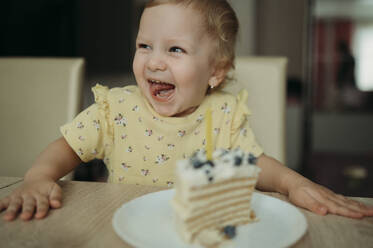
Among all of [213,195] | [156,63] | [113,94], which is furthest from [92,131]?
[213,195]

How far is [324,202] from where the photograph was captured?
0.81 meters

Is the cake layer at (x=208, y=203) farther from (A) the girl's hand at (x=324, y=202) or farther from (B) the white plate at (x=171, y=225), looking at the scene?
(A) the girl's hand at (x=324, y=202)

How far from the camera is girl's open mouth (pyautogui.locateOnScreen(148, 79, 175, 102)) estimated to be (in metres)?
1.14

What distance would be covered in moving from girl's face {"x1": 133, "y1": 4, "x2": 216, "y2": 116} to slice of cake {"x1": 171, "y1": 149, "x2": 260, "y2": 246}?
0.46m

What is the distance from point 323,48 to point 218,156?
4.88 meters

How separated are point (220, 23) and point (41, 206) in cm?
76

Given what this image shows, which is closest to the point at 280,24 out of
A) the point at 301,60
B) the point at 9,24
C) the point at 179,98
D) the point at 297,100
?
the point at 301,60

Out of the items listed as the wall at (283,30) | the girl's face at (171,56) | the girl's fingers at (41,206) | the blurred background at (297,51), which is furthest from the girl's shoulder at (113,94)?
the wall at (283,30)

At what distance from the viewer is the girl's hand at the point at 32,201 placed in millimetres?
742

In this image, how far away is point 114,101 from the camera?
1242 mm

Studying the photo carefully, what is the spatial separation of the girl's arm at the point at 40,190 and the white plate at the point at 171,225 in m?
0.18

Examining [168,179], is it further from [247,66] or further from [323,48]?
[323,48]

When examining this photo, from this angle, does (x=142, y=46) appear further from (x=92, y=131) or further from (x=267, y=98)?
(x=267, y=98)

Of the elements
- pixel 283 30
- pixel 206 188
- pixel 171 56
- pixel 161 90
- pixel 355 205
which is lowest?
pixel 355 205
